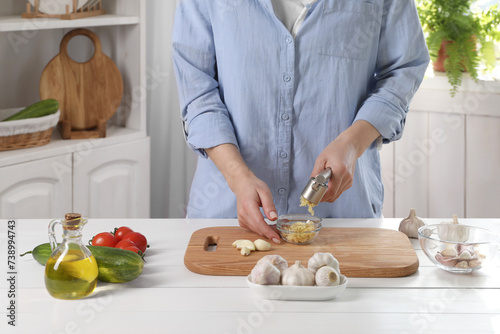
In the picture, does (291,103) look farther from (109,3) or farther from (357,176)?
(109,3)

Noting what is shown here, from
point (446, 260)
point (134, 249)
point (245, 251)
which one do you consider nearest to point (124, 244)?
point (134, 249)

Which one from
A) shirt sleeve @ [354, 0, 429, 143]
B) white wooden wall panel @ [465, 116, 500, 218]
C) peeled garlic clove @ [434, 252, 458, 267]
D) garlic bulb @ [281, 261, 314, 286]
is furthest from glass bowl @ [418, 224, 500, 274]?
white wooden wall panel @ [465, 116, 500, 218]

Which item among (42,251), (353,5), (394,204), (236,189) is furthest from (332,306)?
(394,204)

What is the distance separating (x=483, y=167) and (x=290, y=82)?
1447 mm

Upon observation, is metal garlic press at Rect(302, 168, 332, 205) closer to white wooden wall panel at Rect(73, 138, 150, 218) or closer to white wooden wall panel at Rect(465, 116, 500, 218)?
white wooden wall panel at Rect(73, 138, 150, 218)

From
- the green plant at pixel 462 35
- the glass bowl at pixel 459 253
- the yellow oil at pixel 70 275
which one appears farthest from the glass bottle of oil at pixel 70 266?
the green plant at pixel 462 35

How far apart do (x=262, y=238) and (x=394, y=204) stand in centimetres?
165

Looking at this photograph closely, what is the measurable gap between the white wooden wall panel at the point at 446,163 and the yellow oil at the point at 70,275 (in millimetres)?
1961

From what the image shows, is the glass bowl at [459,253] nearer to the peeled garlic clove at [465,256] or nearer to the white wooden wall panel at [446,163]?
the peeled garlic clove at [465,256]

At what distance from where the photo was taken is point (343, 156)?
1412 millimetres

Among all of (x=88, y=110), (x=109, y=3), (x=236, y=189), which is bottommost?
(x=236, y=189)

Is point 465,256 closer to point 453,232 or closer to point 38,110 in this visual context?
point 453,232

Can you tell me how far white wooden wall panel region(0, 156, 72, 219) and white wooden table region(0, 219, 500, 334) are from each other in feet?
3.41

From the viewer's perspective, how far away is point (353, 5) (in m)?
1.55
